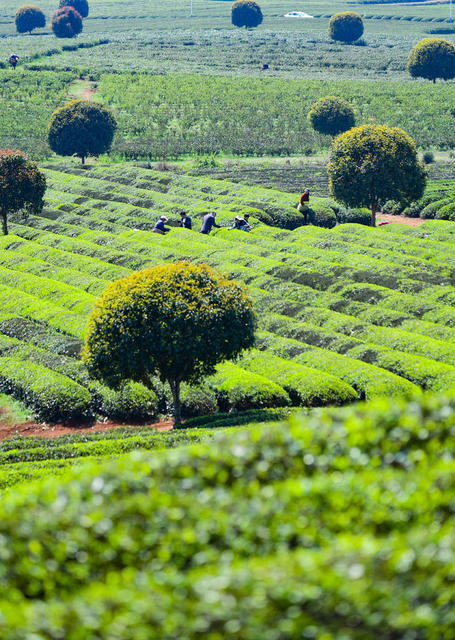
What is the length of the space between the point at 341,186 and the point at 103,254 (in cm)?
1512

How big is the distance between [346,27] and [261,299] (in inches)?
4003

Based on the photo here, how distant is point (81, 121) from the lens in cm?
6197

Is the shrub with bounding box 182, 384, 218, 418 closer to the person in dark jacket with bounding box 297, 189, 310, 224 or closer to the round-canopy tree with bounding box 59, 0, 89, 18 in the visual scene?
the person in dark jacket with bounding box 297, 189, 310, 224

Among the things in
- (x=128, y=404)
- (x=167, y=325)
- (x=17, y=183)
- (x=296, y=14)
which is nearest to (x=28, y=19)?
(x=296, y=14)

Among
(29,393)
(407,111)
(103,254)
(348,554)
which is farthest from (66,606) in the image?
(407,111)

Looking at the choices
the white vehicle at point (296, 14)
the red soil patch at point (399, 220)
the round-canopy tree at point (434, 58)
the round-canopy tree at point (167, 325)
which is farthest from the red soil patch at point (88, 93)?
the white vehicle at point (296, 14)

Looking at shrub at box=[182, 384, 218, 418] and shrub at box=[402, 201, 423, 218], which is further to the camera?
shrub at box=[402, 201, 423, 218]

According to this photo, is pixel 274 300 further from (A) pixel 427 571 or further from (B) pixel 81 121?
(B) pixel 81 121

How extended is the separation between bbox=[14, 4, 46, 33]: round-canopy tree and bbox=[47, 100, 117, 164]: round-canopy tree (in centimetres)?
7780

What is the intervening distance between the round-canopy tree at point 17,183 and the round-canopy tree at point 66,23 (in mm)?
87137

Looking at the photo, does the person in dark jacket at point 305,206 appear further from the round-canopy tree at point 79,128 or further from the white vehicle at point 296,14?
the white vehicle at point 296,14

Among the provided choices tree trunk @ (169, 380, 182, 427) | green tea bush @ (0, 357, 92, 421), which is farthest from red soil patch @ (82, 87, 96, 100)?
tree trunk @ (169, 380, 182, 427)

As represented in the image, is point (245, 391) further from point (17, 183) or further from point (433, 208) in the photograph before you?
point (433, 208)

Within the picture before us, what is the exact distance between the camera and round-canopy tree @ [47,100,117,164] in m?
62.1
